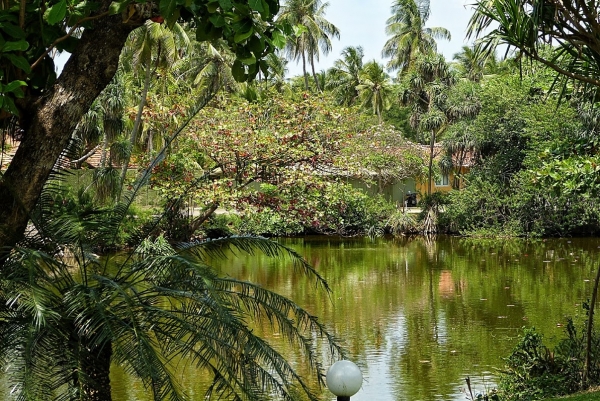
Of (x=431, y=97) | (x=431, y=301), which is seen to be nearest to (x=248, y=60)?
(x=431, y=301)

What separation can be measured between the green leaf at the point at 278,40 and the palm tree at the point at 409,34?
1797 inches

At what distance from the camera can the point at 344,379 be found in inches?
257

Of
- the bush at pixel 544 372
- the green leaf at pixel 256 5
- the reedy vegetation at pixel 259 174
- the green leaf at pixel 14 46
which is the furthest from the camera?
the bush at pixel 544 372

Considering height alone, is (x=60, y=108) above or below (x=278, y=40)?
below

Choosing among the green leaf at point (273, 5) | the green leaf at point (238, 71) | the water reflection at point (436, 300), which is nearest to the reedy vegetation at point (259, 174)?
the green leaf at point (238, 71)

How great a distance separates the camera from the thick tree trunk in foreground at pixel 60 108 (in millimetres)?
5789

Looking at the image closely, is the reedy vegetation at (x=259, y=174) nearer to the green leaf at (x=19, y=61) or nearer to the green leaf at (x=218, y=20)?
the green leaf at (x=19, y=61)

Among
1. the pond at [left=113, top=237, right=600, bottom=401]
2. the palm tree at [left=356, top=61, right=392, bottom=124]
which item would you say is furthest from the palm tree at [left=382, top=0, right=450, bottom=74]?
the pond at [left=113, top=237, right=600, bottom=401]

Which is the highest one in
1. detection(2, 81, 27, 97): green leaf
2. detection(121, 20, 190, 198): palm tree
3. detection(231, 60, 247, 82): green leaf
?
detection(121, 20, 190, 198): palm tree

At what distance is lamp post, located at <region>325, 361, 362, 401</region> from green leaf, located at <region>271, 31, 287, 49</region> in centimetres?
263

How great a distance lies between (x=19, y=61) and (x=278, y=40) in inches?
68.1

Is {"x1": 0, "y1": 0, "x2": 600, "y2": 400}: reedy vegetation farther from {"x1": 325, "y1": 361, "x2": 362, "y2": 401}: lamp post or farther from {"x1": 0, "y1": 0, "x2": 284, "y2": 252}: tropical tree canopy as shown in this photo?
{"x1": 325, "y1": 361, "x2": 362, "y2": 401}: lamp post

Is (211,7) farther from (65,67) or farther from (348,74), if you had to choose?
(348,74)

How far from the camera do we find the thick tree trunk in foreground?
5.79m
